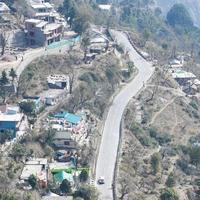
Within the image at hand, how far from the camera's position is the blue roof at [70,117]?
41.7 metres

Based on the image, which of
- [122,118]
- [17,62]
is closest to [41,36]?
[17,62]

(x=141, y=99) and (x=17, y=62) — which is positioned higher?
(x=17, y=62)

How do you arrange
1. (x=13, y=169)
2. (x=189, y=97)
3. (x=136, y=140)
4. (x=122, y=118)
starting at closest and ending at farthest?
1. (x=13, y=169)
2. (x=136, y=140)
3. (x=122, y=118)
4. (x=189, y=97)

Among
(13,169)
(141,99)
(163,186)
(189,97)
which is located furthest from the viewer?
(189,97)

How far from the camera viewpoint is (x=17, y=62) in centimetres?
5153

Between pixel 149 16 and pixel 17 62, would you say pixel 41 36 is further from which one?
pixel 149 16

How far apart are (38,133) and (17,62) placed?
14856 millimetres

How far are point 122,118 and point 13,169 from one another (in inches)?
665

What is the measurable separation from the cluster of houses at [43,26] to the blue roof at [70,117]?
16621 millimetres

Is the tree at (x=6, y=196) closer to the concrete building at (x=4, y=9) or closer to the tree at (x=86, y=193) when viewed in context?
the tree at (x=86, y=193)

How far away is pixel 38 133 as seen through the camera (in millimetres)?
38469

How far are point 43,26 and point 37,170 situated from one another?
26531 millimetres

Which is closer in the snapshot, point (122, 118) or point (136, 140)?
point (136, 140)

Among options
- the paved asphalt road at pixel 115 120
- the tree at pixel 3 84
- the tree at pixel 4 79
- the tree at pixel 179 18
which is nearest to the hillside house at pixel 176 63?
the paved asphalt road at pixel 115 120
